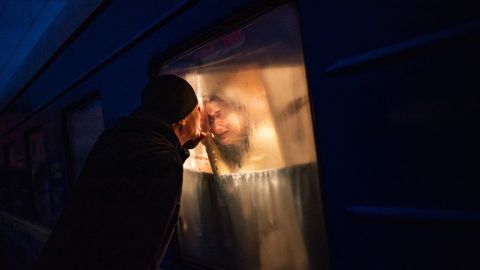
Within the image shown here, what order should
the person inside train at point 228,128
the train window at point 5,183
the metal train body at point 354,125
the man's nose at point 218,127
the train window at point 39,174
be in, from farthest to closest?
the train window at point 5,183, the train window at point 39,174, the man's nose at point 218,127, the person inside train at point 228,128, the metal train body at point 354,125

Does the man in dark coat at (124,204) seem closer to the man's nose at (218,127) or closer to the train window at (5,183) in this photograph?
the man's nose at (218,127)

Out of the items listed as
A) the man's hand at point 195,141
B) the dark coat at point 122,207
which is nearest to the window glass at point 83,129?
the man's hand at point 195,141

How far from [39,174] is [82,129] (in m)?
1.66

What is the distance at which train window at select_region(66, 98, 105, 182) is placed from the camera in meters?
2.75

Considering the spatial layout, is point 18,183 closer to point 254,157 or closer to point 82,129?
point 82,129

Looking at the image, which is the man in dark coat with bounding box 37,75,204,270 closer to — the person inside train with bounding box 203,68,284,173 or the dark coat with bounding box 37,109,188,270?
the dark coat with bounding box 37,109,188,270

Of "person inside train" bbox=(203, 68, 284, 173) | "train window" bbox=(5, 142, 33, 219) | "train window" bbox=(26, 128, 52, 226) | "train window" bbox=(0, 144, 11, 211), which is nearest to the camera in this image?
"person inside train" bbox=(203, 68, 284, 173)

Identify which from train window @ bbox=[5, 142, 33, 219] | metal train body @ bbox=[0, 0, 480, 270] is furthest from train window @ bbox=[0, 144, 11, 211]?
metal train body @ bbox=[0, 0, 480, 270]

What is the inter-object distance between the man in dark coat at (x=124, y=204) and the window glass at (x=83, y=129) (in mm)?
1317

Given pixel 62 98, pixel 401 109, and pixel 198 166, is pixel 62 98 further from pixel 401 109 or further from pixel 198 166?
pixel 401 109

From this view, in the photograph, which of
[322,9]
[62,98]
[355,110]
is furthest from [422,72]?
[62,98]

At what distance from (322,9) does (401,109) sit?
1.28ft

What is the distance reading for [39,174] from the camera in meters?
4.23

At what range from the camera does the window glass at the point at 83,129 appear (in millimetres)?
2748
